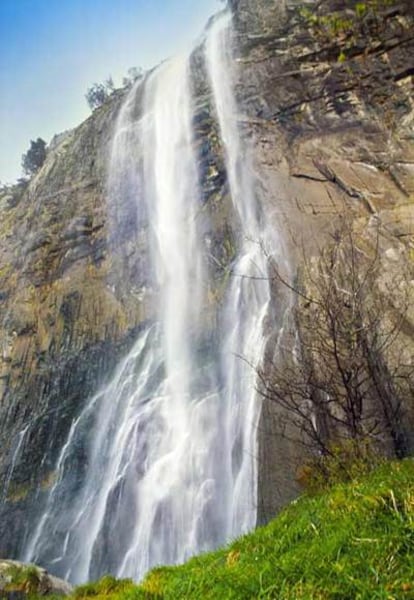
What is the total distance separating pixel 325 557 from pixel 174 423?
13452 millimetres

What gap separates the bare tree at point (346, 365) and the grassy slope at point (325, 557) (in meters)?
2.74

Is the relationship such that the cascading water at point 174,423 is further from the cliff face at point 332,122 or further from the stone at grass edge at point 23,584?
the stone at grass edge at point 23,584

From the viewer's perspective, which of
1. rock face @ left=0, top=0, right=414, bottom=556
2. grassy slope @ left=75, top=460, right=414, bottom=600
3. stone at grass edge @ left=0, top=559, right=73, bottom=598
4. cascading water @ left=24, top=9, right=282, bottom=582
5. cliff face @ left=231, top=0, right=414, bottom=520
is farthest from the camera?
rock face @ left=0, top=0, right=414, bottom=556

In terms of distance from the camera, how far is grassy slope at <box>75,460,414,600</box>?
3057 millimetres

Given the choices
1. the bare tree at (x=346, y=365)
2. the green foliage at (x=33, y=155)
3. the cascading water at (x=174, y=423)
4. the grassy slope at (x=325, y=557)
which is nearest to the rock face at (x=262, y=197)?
the cascading water at (x=174, y=423)

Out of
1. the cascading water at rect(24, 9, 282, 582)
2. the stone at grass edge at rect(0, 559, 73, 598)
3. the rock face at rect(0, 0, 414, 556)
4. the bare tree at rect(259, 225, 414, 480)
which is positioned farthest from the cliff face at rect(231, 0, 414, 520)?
the stone at grass edge at rect(0, 559, 73, 598)

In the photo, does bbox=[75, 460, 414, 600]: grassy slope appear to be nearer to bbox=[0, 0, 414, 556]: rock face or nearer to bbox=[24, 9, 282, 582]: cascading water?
bbox=[24, 9, 282, 582]: cascading water

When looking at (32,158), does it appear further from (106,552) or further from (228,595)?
(228,595)

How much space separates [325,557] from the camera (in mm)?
3527

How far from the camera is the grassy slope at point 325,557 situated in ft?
10.0

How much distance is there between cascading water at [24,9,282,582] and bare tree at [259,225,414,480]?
183cm

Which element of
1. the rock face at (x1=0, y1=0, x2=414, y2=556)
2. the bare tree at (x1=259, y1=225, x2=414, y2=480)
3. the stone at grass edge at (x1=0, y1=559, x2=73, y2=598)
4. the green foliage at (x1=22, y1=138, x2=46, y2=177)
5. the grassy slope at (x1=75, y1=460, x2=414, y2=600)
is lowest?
the grassy slope at (x1=75, y1=460, x2=414, y2=600)

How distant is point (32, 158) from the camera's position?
50.7 meters

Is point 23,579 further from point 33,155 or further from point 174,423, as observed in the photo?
point 33,155
